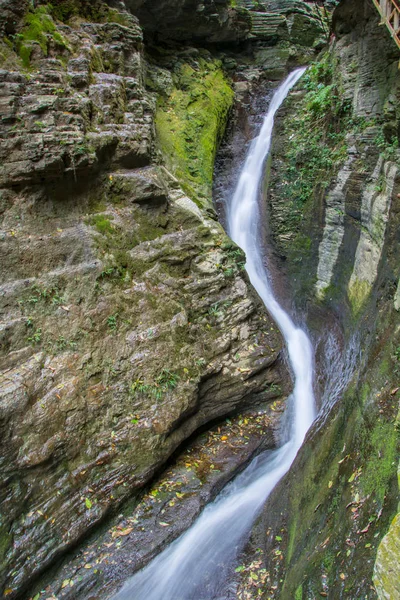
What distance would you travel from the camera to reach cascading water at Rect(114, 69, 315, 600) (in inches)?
211

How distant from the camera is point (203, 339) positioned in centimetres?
755

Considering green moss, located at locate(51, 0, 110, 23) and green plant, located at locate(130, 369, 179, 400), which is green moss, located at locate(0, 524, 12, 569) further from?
green moss, located at locate(51, 0, 110, 23)

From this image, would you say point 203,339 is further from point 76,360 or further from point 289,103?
point 289,103

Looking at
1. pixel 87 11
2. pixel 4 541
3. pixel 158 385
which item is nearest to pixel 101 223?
pixel 158 385

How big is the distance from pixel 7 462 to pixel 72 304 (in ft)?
8.53

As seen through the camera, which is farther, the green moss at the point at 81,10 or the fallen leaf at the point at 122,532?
the green moss at the point at 81,10

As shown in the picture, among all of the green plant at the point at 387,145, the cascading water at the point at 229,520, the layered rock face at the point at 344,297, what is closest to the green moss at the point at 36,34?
the layered rock face at the point at 344,297

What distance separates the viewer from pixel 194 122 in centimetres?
1127

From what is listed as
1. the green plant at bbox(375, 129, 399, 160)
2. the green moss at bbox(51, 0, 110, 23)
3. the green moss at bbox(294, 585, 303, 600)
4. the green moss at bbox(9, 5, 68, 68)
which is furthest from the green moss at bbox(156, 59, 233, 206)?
the green moss at bbox(294, 585, 303, 600)

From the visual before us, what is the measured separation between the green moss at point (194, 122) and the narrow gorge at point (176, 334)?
164 mm

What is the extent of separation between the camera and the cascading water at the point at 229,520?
17.5ft

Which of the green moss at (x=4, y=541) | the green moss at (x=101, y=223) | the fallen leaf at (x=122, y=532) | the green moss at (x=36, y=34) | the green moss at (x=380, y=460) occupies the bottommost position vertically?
the green moss at (x=380, y=460)

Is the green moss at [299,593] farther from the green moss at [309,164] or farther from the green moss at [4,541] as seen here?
the green moss at [309,164]

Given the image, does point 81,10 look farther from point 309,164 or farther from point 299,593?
point 299,593
